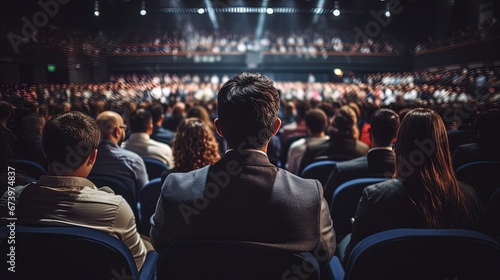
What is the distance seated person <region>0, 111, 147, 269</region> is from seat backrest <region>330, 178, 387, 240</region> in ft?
3.83

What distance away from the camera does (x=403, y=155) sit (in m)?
1.73

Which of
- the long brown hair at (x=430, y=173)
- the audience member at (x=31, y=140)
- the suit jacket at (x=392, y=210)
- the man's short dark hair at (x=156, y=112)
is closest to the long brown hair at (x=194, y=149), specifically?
the audience member at (x=31, y=140)

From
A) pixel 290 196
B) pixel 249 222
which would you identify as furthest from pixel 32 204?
pixel 290 196

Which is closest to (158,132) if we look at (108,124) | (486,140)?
(108,124)

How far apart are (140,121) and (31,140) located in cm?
116

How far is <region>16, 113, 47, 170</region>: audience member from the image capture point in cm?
265

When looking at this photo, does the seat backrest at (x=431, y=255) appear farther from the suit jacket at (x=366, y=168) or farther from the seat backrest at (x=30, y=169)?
the seat backrest at (x=30, y=169)

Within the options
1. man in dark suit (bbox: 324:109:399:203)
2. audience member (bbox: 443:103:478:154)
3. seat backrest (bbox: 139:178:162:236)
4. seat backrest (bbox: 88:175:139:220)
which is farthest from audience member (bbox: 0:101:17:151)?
audience member (bbox: 443:103:478:154)

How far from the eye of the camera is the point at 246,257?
114 centimetres

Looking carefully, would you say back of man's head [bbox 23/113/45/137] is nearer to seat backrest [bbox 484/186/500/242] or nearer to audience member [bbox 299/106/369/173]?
audience member [bbox 299/106/369/173]

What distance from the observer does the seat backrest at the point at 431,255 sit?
1.14 metres

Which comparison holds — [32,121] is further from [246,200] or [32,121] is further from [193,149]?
[246,200]

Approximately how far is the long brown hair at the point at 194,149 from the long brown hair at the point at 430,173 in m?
1.39

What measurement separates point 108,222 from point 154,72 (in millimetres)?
17638
